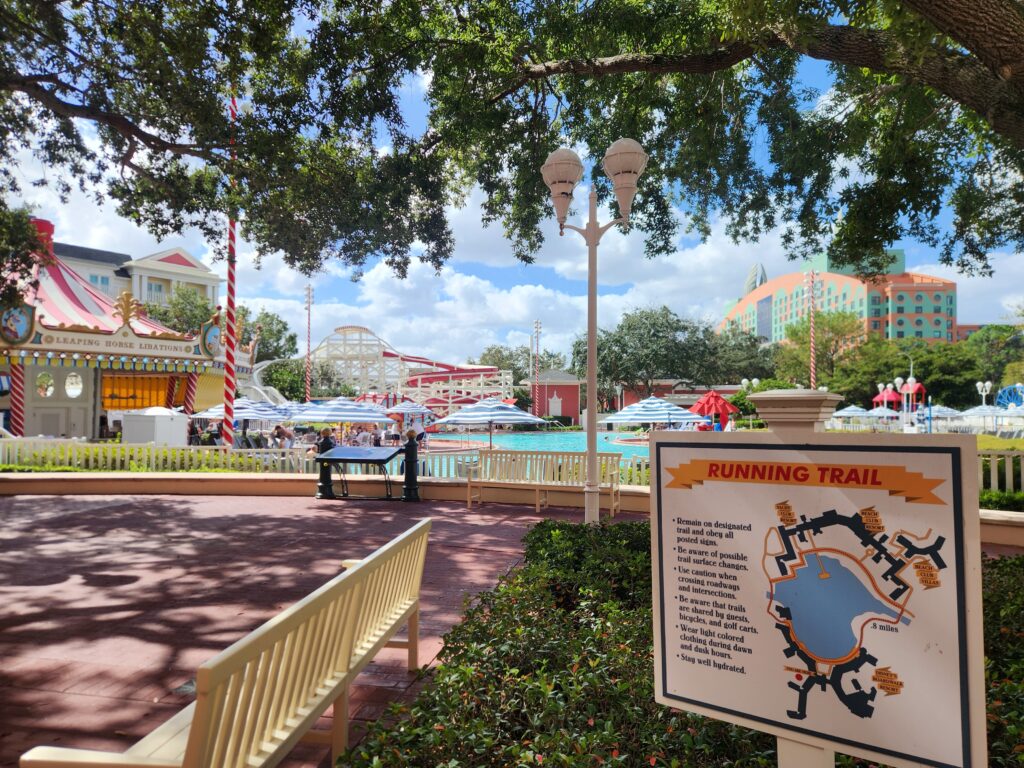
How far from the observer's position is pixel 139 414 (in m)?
17.5

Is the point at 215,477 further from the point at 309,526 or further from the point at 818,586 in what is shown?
the point at 818,586

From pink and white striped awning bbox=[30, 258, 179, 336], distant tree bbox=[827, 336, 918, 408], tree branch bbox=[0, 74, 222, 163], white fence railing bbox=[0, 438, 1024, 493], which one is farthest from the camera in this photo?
distant tree bbox=[827, 336, 918, 408]

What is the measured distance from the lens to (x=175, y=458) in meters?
13.4

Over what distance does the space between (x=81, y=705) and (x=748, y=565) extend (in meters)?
3.84

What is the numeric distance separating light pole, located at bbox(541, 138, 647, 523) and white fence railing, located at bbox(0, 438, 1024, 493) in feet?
15.1

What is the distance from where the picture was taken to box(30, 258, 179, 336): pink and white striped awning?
69.0ft

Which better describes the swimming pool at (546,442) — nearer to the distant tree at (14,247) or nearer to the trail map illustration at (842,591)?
the distant tree at (14,247)

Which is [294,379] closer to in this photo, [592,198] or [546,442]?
[546,442]

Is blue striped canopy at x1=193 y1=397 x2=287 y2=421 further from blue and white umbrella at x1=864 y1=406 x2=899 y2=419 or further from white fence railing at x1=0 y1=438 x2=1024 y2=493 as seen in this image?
blue and white umbrella at x1=864 y1=406 x2=899 y2=419

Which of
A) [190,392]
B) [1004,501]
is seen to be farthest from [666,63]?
[190,392]

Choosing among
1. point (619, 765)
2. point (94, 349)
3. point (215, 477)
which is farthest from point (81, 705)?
point (94, 349)

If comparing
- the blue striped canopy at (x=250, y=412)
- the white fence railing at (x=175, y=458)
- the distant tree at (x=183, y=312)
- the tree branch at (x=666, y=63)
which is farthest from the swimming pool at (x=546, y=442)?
the distant tree at (x=183, y=312)

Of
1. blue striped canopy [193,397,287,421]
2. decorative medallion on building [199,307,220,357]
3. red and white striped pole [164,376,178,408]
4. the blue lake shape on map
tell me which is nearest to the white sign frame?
the blue lake shape on map

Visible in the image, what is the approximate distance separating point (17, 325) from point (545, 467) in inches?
683
